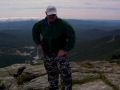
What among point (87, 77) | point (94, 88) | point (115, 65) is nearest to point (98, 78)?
point (87, 77)

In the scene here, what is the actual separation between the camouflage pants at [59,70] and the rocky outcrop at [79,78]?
1.64 m

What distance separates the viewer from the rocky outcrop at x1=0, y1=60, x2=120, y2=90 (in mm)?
13116

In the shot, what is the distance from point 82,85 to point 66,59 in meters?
2.70

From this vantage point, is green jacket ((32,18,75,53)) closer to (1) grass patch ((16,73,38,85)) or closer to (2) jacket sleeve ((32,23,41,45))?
(2) jacket sleeve ((32,23,41,45))

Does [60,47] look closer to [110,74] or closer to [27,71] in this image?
[110,74]

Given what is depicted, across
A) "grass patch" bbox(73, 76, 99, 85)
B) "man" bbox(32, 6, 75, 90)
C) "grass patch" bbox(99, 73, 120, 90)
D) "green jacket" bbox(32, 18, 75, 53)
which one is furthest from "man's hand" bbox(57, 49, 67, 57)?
"grass patch" bbox(73, 76, 99, 85)

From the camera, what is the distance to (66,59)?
10828 mm

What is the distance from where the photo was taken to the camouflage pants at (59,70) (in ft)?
35.4

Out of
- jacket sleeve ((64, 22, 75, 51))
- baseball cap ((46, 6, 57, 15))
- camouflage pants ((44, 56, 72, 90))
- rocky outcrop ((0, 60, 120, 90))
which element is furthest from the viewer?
rocky outcrop ((0, 60, 120, 90))

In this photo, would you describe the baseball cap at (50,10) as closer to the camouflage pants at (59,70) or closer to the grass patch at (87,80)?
the camouflage pants at (59,70)

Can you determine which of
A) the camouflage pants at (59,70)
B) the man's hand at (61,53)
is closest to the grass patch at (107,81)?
the camouflage pants at (59,70)

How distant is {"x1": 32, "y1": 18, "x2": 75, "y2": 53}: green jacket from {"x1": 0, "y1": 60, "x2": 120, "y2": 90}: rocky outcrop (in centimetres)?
256

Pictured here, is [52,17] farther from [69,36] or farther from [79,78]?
[79,78]

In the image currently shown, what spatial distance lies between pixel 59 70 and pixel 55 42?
38.0 inches
